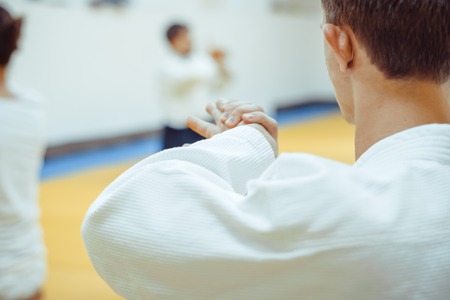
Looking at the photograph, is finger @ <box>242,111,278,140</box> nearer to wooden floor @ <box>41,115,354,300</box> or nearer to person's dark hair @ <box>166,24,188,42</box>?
wooden floor @ <box>41,115,354,300</box>

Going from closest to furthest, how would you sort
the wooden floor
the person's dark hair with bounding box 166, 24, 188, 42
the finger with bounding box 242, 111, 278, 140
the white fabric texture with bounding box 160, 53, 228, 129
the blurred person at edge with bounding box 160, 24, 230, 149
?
1. the finger with bounding box 242, 111, 278, 140
2. the wooden floor
3. the blurred person at edge with bounding box 160, 24, 230, 149
4. the white fabric texture with bounding box 160, 53, 228, 129
5. the person's dark hair with bounding box 166, 24, 188, 42

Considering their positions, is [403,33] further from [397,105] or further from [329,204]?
[329,204]

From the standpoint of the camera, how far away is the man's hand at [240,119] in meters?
1.00

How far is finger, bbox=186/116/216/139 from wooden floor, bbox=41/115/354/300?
2.50 metres

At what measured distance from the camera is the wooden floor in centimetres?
355

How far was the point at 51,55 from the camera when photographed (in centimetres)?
751

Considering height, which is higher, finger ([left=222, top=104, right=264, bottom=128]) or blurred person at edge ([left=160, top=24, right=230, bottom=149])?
finger ([left=222, top=104, right=264, bottom=128])

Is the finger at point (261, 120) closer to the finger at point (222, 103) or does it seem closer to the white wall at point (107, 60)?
the finger at point (222, 103)

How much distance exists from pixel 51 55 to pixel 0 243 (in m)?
5.10

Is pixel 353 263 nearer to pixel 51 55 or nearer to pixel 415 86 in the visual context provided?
pixel 415 86

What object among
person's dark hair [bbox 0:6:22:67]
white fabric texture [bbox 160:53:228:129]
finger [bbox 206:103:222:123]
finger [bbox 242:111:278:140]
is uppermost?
finger [bbox 242:111:278:140]

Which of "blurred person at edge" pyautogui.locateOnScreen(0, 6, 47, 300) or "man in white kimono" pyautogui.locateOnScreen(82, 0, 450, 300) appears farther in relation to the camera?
"blurred person at edge" pyautogui.locateOnScreen(0, 6, 47, 300)

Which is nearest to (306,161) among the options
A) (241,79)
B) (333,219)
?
(333,219)

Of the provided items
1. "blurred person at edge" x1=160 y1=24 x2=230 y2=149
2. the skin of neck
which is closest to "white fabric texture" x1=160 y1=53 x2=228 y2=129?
"blurred person at edge" x1=160 y1=24 x2=230 y2=149
